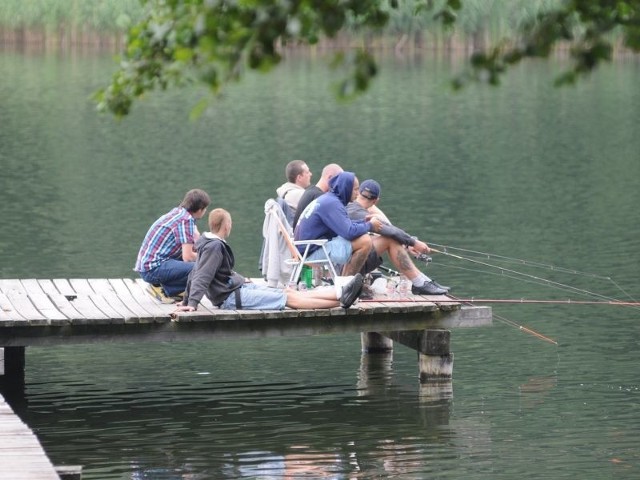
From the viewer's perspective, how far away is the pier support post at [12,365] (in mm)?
13406

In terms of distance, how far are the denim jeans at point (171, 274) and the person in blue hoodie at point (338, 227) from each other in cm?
106

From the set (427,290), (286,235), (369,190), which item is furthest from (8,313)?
(427,290)

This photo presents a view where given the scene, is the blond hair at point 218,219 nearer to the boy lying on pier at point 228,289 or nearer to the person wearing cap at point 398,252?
the boy lying on pier at point 228,289

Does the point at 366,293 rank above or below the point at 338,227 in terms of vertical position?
below

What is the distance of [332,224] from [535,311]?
467 centimetres

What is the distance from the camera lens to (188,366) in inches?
564

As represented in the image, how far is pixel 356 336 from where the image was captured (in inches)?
623

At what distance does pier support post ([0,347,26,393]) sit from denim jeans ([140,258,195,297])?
1504 mm

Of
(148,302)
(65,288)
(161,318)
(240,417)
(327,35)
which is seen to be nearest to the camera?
(327,35)

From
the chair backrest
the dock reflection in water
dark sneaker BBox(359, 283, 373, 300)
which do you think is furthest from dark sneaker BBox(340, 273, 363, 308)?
the dock reflection in water

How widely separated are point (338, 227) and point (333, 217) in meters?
0.10

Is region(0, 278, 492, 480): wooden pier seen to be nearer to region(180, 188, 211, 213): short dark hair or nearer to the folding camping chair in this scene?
the folding camping chair

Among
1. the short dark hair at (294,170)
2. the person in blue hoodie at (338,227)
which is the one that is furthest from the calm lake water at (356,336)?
the short dark hair at (294,170)

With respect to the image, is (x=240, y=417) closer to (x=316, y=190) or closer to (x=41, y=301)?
(x=41, y=301)
